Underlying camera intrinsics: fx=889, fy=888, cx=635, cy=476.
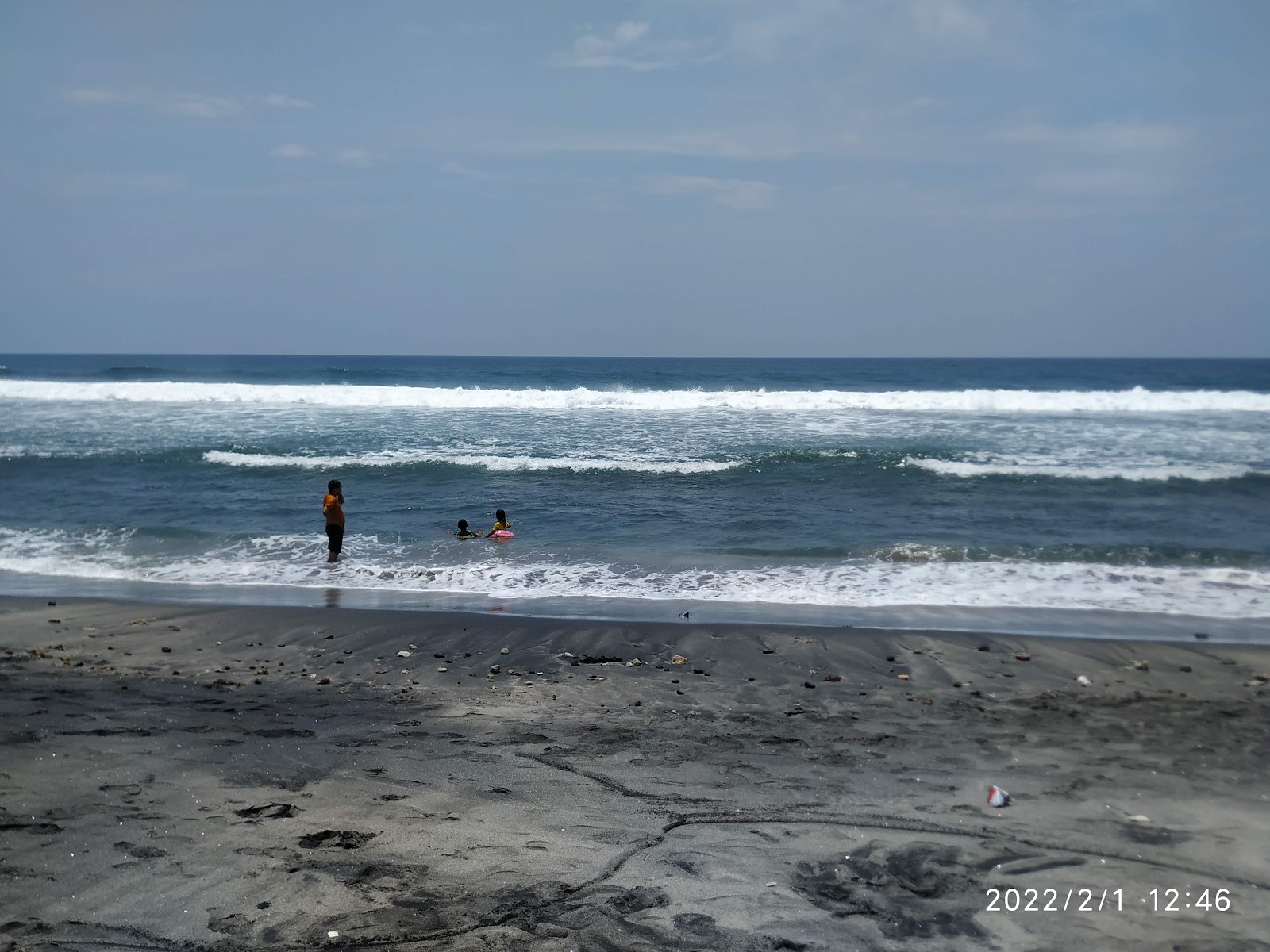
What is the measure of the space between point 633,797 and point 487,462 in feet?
52.5

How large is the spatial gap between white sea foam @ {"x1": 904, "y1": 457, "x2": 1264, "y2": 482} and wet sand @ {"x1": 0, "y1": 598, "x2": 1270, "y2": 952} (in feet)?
35.9

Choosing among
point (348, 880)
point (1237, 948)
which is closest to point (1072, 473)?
point (1237, 948)

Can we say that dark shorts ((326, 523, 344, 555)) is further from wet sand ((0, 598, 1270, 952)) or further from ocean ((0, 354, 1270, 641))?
wet sand ((0, 598, 1270, 952))

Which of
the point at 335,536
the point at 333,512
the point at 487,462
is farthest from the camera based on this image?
the point at 487,462

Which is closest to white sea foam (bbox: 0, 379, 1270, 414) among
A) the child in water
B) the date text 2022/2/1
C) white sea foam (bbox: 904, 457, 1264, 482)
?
white sea foam (bbox: 904, 457, 1264, 482)

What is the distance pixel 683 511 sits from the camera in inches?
615

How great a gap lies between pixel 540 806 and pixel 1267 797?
4160mm

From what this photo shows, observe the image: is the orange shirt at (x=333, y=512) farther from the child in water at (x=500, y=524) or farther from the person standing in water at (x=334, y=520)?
the child in water at (x=500, y=524)

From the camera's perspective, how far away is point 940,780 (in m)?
5.24

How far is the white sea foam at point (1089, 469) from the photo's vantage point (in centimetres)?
1828

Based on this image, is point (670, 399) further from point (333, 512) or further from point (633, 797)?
point (633, 797)

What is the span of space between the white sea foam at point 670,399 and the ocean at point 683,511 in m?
0.97

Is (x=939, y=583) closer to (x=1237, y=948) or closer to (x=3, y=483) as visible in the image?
(x=1237, y=948)

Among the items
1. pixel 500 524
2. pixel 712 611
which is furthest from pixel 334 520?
pixel 712 611
